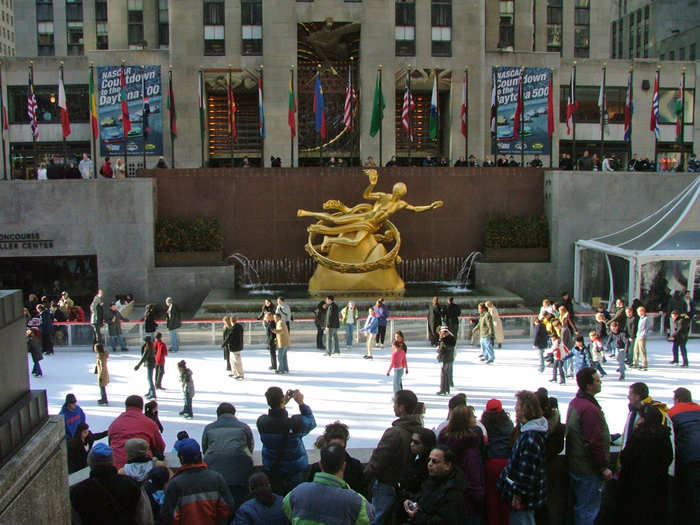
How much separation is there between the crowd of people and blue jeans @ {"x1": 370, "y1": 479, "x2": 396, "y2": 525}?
0.01m

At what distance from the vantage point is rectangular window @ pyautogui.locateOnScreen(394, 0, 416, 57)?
36.5 metres

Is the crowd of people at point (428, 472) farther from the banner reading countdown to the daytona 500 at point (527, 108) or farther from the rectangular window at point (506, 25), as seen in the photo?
the rectangular window at point (506, 25)

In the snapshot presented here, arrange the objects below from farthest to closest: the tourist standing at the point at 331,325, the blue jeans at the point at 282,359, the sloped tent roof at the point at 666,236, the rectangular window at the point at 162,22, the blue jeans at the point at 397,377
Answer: the rectangular window at the point at 162,22 → the sloped tent roof at the point at 666,236 → the tourist standing at the point at 331,325 → the blue jeans at the point at 282,359 → the blue jeans at the point at 397,377

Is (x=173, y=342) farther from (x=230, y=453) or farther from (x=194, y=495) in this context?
(x=194, y=495)

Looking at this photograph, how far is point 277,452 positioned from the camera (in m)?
6.96

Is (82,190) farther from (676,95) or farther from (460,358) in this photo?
(676,95)

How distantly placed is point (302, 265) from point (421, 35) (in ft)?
48.3

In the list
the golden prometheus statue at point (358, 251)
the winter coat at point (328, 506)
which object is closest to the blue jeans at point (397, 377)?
the winter coat at point (328, 506)

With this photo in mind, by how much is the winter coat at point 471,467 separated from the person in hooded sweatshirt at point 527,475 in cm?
17

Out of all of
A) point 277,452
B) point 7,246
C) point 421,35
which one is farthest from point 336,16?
point 277,452

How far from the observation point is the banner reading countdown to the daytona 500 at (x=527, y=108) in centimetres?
3619

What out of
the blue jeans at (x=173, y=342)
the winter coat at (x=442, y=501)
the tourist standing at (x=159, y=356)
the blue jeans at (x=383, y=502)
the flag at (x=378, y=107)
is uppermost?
the flag at (x=378, y=107)

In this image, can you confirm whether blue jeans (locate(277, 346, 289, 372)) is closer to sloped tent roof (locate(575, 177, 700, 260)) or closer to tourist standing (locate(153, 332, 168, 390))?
tourist standing (locate(153, 332, 168, 390))

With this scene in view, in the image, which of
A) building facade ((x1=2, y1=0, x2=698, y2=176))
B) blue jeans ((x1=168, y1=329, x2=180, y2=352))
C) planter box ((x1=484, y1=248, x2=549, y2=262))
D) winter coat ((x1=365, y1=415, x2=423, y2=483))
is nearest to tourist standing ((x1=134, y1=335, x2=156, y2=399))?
blue jeans ((x1=168, y1=329, x2=180, y2=352))
